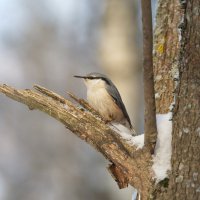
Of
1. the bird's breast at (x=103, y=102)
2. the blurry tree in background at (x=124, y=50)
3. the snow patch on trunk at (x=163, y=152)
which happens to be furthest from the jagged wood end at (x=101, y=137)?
the blurry tree in background at (x=124, y=50)

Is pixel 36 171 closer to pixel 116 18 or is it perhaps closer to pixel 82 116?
pixel 116 18

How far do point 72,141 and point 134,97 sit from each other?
8.08ft

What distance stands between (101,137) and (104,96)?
4.83ft

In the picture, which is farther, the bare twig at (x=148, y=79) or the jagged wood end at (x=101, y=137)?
the jagged wood end at (x=101, y=137)

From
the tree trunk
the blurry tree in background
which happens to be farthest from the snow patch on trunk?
the blurry tree in background

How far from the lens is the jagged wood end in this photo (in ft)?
6.56

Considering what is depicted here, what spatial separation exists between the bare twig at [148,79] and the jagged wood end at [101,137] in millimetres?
67

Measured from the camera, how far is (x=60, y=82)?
24.4 ft

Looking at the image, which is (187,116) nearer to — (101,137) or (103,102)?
(101,137)

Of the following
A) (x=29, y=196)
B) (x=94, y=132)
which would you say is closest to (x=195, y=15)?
(x=94, y=132)

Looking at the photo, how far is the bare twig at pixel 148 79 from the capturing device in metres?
1.83

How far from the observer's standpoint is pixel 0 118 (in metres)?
7.79

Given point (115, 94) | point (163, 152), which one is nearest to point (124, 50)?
point (115, 94)

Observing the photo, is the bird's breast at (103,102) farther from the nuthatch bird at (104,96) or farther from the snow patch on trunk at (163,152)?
the snow patch on trunk at (163,152)
